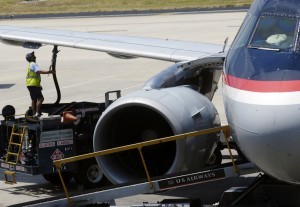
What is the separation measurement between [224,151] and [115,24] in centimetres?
4517

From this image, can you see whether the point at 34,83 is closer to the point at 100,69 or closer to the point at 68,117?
the point at 68,117

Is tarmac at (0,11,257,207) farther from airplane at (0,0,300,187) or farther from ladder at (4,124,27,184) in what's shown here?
airplane at (0,0,300,187)

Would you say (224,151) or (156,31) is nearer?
(224,151)

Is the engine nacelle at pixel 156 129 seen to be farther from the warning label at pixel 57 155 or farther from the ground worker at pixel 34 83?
the ground worker at pixel 34 83

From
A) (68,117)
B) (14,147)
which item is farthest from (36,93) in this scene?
(68,117)

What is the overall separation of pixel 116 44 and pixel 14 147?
156 inches

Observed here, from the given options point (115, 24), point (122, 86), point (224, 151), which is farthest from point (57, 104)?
point (115, 24)

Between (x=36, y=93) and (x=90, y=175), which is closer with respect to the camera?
(x=90, y=175)

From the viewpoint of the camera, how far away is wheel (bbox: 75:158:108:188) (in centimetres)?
1553

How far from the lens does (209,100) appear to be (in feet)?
48.4

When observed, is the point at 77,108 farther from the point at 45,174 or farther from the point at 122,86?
the point at 122,86

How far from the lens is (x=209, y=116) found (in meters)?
13.8

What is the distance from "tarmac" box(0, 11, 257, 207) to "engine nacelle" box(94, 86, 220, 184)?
809 mm

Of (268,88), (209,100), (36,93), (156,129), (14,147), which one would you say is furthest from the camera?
(36,93)
